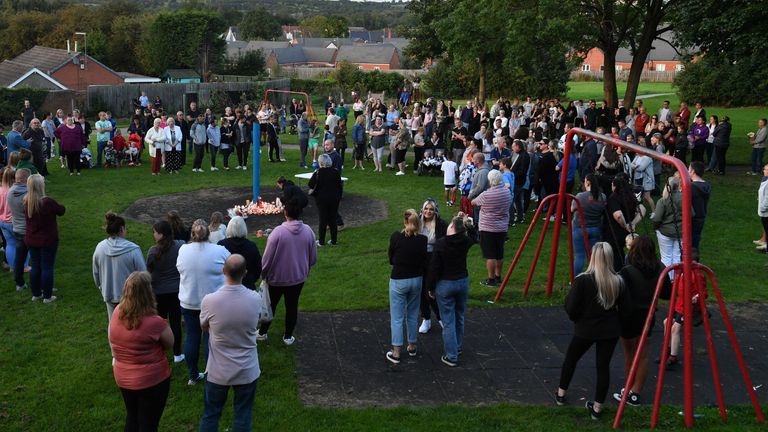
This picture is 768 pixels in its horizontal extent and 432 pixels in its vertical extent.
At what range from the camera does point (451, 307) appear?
8836 mm

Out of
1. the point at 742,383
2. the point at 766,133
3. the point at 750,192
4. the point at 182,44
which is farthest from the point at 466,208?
the point at 182,44

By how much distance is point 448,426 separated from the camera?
7.55m

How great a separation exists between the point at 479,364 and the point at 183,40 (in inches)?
2393

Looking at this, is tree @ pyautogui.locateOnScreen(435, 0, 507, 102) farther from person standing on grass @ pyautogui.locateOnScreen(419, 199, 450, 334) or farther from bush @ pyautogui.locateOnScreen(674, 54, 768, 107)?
person standing on grass @ pyautogui.locateOnScreen(419, 199, 450, 334)

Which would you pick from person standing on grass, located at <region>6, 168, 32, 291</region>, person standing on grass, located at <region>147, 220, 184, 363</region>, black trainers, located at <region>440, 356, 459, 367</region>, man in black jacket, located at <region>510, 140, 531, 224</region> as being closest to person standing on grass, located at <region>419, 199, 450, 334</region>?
black trainers, located at <region>440, 356, 459, 367</region>

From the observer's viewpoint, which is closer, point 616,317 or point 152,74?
point 616,317

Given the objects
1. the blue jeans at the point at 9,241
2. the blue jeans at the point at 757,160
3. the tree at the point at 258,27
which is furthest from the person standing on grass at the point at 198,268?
the tree at the point at 258,27

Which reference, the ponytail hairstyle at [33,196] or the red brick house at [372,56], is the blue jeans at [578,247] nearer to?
the ponytail hairstyle at [33,196]

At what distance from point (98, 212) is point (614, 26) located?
20.0 metres

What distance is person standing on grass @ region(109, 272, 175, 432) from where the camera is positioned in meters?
6.14

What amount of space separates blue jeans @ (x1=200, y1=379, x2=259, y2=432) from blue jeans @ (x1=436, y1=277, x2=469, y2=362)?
2793 millimetres

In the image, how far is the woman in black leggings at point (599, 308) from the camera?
7.40m

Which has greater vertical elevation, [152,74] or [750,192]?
[152,74]

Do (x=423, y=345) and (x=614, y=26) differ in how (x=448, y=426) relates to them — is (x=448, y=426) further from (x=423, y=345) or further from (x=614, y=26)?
(x=614, y=26)
